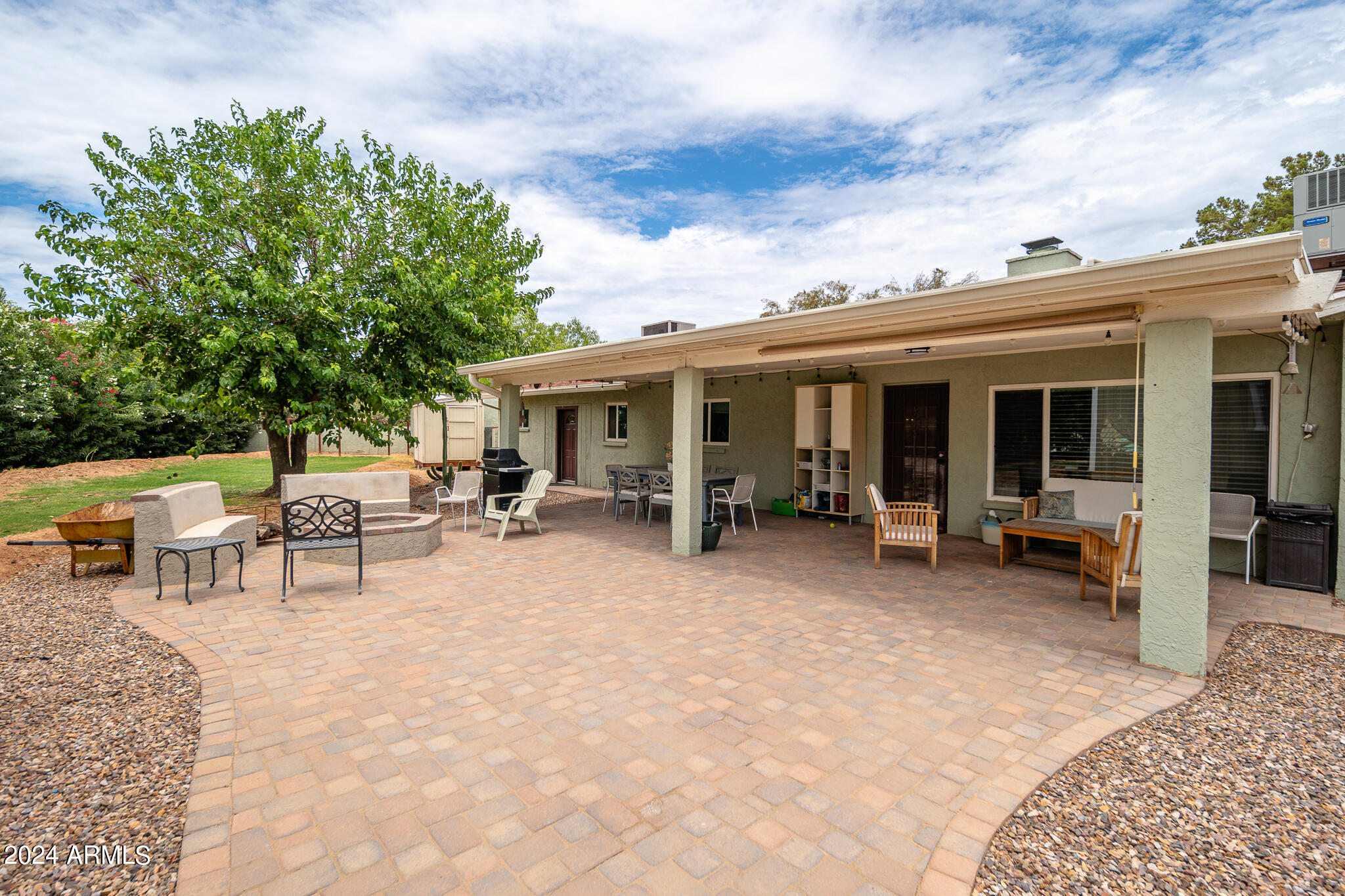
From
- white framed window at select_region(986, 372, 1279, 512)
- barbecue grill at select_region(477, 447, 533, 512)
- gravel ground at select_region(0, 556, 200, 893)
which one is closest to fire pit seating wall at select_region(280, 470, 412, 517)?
barbecue grill at select_region(477, 447, 533, 512)

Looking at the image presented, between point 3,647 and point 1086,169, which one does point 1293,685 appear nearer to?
point 3,647

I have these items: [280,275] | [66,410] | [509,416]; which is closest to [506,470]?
[509,416]

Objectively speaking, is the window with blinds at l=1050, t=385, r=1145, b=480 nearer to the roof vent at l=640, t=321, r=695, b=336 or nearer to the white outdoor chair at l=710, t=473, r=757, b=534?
the white outdoor chair at l=710, t=473, r=757, b=534

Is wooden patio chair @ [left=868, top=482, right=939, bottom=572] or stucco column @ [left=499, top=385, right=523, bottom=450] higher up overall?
stucco column @ [left=499, top=385, right=523, bottom=450]

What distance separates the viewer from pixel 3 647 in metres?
3.88

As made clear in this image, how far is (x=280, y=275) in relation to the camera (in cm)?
873

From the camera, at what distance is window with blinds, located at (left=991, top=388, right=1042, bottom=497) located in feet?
24.6

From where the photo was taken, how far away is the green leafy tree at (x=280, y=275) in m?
7.89

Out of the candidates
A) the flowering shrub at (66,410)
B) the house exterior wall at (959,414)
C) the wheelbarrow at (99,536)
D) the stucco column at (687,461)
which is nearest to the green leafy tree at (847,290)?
the house exterior wall at (959,414)

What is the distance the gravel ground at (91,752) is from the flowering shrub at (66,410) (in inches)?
337

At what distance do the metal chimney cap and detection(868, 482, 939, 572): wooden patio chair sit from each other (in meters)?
3.45

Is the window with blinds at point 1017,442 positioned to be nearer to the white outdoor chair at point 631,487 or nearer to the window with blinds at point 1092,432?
the window with blinds at point 1092,432

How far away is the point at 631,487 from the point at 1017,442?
5.94 metres

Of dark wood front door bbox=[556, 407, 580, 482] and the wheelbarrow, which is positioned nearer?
the wheelbarrow
